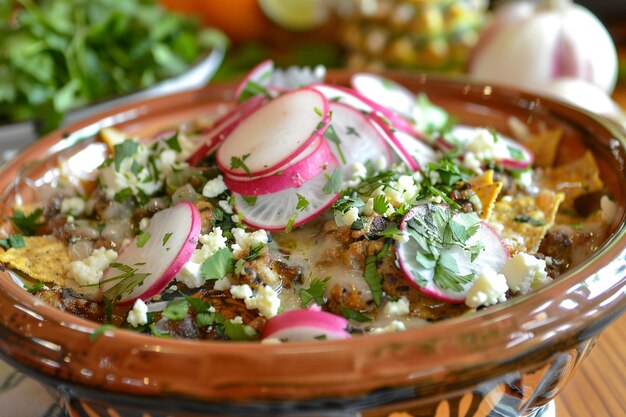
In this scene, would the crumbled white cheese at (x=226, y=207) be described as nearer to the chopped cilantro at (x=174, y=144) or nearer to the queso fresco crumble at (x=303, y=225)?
the queso fresco crumble at (x=303, y=225)

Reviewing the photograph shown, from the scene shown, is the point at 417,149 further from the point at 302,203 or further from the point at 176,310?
the point at 176,310

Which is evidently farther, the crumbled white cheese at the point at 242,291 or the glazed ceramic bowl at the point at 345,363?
the crumbled white cheese at the point at 242,291

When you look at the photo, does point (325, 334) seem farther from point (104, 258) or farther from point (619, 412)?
point (619, 412)

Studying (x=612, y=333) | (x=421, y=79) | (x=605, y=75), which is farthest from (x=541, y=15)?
(x=612, y=333)

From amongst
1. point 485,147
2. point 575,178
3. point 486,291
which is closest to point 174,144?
point 485,147

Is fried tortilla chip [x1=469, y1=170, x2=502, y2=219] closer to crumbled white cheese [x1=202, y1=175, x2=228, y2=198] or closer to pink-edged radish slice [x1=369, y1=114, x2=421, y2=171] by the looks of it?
pink-edged radish slice [x1=369, y1=114, x2=421, y2=171]

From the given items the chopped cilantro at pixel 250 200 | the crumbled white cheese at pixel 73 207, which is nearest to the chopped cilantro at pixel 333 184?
the chopped cilantro at pixel 250 200

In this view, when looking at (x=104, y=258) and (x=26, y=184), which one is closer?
(x=104, y=258)
